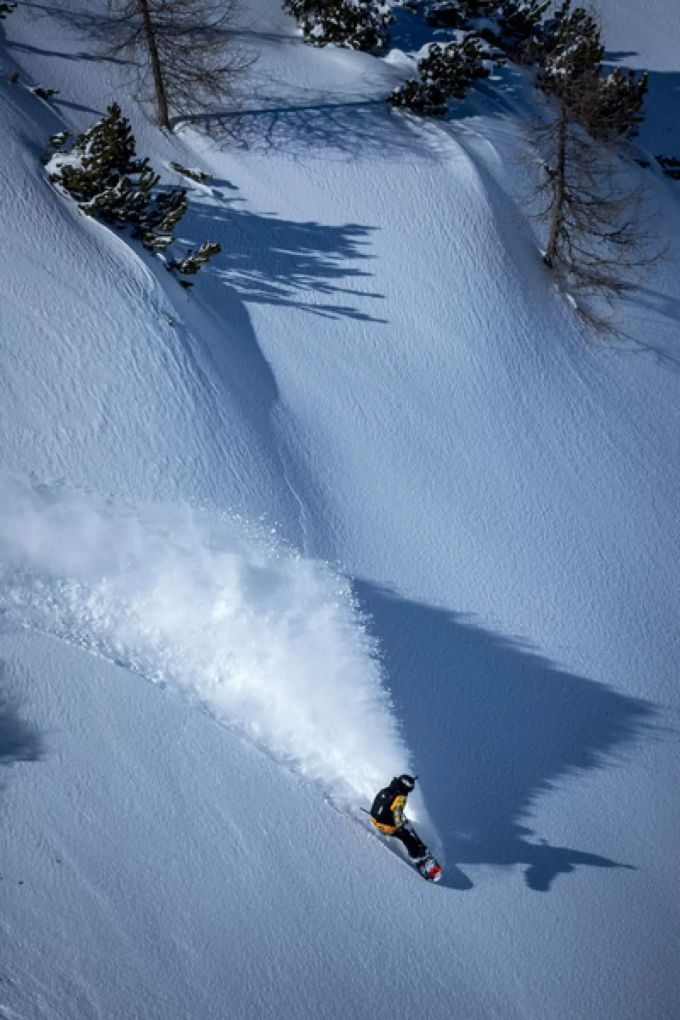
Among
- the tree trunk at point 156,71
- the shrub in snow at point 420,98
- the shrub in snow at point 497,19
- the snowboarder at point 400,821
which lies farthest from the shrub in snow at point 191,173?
the snowboarder at point 400,821

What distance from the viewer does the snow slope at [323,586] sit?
9.97m

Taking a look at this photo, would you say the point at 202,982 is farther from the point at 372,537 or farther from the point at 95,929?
the point at 372,537

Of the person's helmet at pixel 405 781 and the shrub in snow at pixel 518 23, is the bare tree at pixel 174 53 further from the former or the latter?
the person's helmet at pixel 405 781

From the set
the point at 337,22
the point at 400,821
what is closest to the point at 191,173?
the point at 337,22

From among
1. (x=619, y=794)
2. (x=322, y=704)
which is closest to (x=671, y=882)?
(x=619, y=794)

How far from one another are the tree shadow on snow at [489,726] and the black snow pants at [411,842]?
0.82 m

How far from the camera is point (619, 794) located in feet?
41.2

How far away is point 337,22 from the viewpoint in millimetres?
19328

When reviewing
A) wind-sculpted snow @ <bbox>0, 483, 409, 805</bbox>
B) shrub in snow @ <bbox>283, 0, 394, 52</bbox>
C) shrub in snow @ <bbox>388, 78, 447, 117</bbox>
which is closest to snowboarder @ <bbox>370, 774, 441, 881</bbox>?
wind-sculpted snow @ <bbox>0, 483, 409, 805</bbox>

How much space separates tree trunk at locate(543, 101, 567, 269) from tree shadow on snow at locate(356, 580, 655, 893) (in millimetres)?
9463

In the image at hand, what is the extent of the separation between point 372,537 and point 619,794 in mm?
5729

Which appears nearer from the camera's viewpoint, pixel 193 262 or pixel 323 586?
pixel 323 586

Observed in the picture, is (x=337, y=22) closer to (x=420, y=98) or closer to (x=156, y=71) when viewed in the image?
(x=420, y=98)

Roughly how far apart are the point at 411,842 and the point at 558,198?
45.7ft
